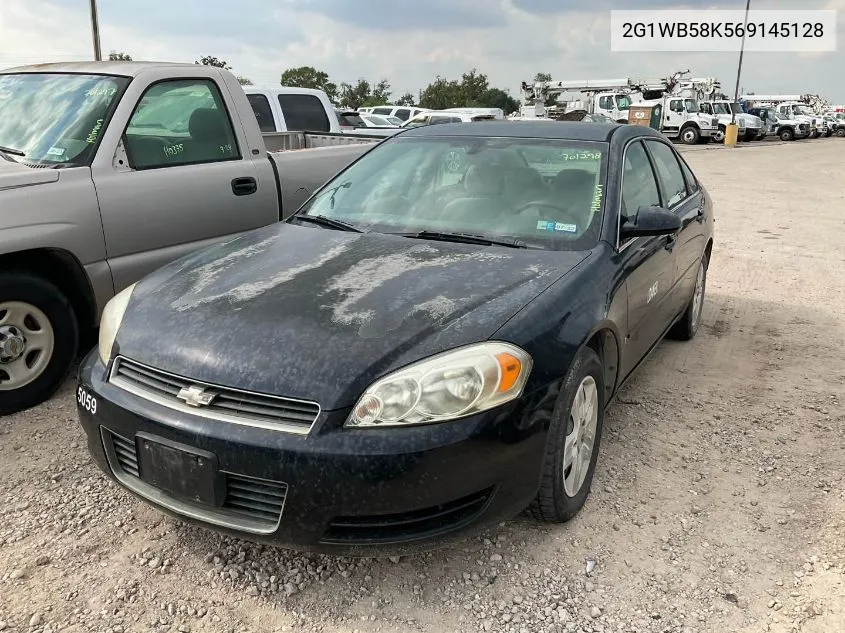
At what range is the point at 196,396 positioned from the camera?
7.53ft

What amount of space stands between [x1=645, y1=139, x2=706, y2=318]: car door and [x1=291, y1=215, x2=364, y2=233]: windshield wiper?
1822 millimetres

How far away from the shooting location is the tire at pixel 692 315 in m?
4.95

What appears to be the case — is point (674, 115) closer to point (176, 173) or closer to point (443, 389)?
point (176, 173)

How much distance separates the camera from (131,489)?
2.46 meters

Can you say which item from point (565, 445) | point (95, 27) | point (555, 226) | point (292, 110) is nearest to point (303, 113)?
point (292, 110)

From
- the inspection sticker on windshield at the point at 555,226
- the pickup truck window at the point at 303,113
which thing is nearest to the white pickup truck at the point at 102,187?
the inspection sticker on windshield at the point at 555,226

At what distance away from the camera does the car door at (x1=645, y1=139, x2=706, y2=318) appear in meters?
4.20

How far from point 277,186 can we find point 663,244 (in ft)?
8.30

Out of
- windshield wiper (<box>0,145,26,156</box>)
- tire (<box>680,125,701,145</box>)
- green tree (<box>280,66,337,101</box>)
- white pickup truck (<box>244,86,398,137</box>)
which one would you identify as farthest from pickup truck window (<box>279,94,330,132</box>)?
green tree (<box>280,66,337,101</box>)

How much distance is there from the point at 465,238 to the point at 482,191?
0.36 metres

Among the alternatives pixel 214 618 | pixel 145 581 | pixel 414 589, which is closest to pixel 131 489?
pixel 145 581

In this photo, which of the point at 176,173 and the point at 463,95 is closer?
A: the point at 176,173

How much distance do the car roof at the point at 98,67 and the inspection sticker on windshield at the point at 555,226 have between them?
2.66 meters

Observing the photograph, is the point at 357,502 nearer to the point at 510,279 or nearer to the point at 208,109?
the point at 510,279
